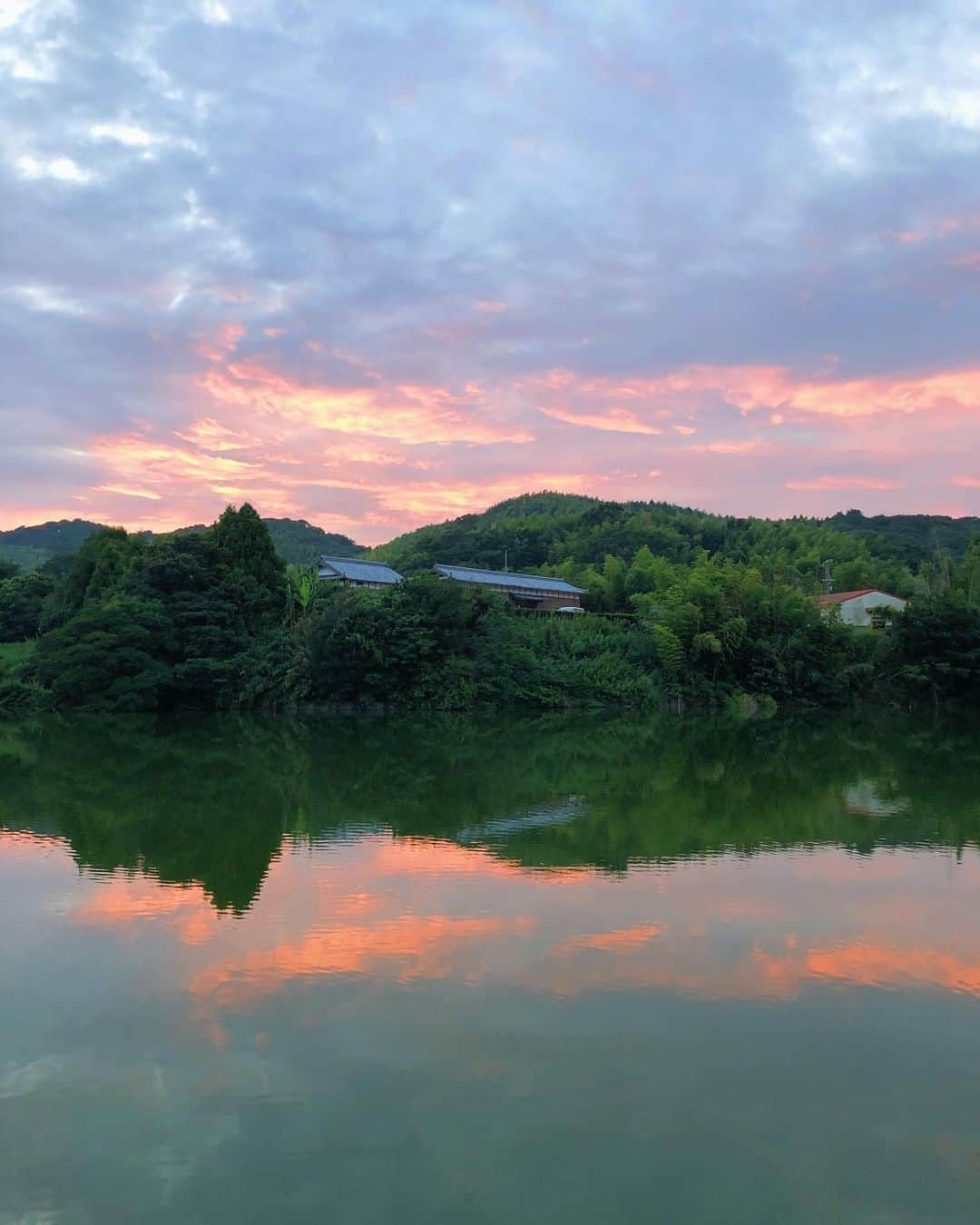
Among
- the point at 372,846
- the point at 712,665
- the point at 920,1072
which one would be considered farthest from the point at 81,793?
the point at 712,665

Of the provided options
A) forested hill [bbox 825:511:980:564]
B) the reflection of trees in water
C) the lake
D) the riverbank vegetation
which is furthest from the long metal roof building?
forested hill [bbox 825:511:980:564]

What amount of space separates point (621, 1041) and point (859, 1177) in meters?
1.19

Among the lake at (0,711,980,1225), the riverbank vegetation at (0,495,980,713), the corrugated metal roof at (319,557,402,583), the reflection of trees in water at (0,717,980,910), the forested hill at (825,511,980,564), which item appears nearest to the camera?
the lake at (0,711,980,1225)

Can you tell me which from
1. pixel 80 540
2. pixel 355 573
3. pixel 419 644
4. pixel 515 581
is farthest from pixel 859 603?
pixel 80 540

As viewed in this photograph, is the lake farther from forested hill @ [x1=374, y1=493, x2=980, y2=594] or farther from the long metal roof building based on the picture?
forested hill @ [x1=374, y1=493, x2=980, y2=594]

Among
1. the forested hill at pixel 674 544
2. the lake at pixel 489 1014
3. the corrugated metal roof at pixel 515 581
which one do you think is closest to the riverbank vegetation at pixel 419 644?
the corrugated metal roof at pixel 515 581

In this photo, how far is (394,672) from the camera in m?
23.2

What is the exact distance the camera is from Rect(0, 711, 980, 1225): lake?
3.10 m

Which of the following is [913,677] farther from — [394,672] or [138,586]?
[138,586]

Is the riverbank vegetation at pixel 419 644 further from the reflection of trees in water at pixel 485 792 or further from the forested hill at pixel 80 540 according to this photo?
the forested hill at pixel 80 540

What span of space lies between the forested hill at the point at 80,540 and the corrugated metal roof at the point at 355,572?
3053 centimetres

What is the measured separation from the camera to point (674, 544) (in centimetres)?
4491

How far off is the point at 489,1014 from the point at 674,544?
4174cm

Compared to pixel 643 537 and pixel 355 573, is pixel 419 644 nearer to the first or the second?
pixel 355 573
